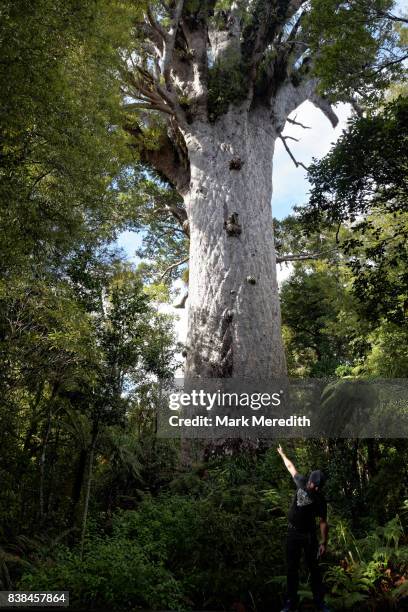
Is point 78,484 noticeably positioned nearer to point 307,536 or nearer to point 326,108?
point 307,536

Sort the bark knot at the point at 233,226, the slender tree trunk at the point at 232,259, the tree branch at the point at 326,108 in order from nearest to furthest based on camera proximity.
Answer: the slender tree trunk at the point at 232,259
the bark knot at the point at 233,226
the tree branch at the point at 326,108

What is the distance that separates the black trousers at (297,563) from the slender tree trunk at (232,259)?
433cm

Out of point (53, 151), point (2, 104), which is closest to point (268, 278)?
point (53, 151)

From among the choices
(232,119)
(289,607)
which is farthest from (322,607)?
(232,119)

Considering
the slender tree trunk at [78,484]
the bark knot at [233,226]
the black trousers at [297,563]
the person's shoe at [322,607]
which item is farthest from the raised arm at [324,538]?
the bark knot at [233,226]

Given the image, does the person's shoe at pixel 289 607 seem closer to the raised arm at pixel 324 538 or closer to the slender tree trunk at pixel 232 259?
the raised arm at pixel 324 538

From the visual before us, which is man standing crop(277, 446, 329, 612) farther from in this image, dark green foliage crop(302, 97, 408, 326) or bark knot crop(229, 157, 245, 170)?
bark knot crop(229, 157, 245, 170)

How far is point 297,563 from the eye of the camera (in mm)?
4086

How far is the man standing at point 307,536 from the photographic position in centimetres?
404

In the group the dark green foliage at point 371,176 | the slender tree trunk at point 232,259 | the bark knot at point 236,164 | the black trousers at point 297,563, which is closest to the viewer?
the black trousers at point 297,563

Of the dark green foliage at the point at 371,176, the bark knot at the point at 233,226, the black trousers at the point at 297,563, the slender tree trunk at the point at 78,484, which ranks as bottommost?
the black trousers at the point at 297,563

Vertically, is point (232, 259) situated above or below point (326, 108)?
→ below

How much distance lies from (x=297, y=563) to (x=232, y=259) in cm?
591

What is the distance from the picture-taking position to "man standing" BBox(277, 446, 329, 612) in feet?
13.3
